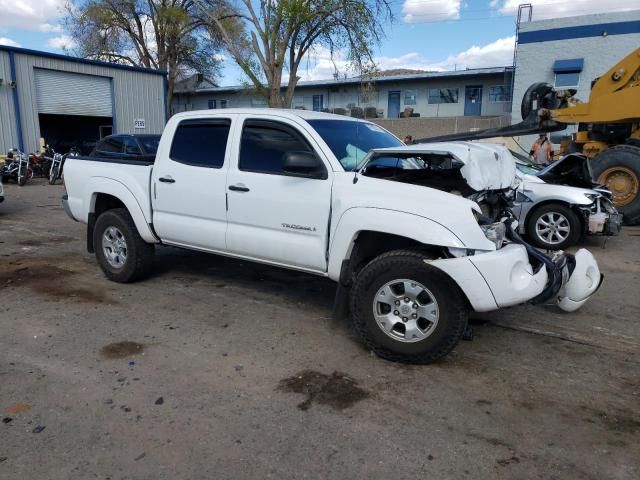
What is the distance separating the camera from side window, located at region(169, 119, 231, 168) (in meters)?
4.89

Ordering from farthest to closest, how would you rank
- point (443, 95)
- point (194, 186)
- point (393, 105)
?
point (393, 105) → point (443, 95) → point (194, 186)

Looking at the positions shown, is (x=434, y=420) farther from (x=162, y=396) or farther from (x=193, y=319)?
(x=193, y=319)

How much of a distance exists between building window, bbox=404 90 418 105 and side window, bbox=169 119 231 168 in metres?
31.1

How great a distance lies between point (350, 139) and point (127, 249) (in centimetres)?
280

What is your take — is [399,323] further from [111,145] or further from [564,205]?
[111,145]

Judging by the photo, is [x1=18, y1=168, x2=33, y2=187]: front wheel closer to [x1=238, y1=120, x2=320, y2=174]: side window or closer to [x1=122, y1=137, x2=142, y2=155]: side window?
[x1=122, y1=137, x2=142, y2=155]: side window

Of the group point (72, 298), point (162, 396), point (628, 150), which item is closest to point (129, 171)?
point (72, 298)

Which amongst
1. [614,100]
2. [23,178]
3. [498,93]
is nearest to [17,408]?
[614,100]

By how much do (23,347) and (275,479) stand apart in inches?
104

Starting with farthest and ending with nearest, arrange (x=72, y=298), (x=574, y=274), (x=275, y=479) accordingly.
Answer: (x=72, y=298) → (x=574, y=274) → (x=275, y=479)

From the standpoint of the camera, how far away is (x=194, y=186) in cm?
495

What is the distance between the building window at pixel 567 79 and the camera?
79.4 ft

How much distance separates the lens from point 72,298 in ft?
17.4

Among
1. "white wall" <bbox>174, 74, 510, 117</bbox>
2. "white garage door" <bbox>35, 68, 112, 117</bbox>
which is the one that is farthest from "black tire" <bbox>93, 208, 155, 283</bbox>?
"white wall" <bbox>174, 74, 510, 117</bbox>
